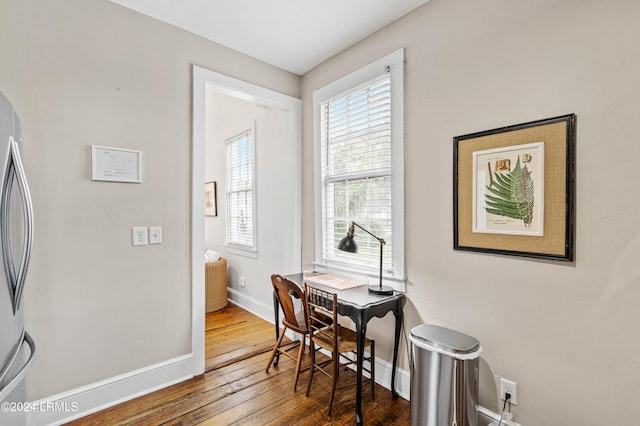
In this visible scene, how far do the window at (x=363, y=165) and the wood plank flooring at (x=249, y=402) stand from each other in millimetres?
869

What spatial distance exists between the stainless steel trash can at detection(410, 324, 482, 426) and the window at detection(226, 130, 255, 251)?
8.34ft

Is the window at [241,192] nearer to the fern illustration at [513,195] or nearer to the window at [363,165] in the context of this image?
the window at [363,165]

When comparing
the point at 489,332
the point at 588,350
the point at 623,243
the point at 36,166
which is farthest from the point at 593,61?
the point at 36,166

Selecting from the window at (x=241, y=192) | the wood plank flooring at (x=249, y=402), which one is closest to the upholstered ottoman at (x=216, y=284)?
the window at (x=241, y=192)

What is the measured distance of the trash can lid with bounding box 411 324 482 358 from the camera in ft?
5.10

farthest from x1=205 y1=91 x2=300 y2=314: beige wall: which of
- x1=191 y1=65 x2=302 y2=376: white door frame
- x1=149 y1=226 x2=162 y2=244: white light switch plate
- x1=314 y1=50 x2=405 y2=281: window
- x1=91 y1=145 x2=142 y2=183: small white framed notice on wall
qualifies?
x1=149 y1=226 x2=162 y2=244: white light switch plate

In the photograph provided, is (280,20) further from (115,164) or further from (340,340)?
(340,340)

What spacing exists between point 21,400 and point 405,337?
2143 millimetres

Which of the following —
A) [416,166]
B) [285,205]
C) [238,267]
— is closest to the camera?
[416,166]

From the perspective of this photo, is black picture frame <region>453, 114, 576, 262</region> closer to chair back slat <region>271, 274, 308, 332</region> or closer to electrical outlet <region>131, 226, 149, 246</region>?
chair back slat <region>271, 274, 308, 332</region>

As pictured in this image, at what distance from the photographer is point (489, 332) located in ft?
5.73

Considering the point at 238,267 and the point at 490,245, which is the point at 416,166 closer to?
the point at 490,245

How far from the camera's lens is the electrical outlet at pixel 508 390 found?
5.41ft

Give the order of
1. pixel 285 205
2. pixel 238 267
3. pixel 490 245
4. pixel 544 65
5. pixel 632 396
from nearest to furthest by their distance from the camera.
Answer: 1. pixel 632 396
2. pixel 544 65
3. pixel 490 245
4. pixel 285 205
5. pixel 238 267
